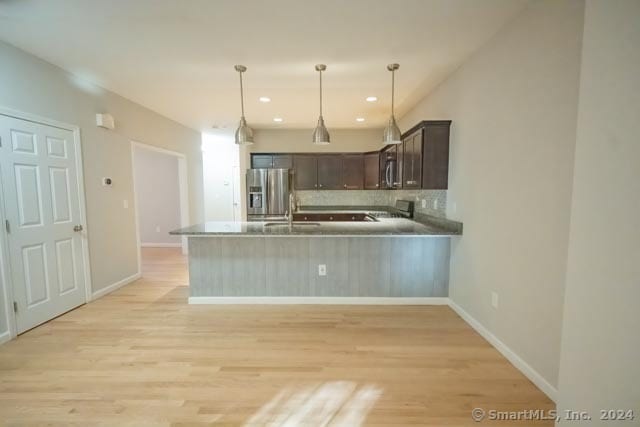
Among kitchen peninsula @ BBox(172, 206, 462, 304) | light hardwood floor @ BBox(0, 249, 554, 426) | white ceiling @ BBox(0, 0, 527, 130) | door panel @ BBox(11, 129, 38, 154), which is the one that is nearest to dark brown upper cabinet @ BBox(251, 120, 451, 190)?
kitchen peninsula @ BBox(172, 206, 462, 304)

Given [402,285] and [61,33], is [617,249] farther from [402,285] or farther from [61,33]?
[61,33]

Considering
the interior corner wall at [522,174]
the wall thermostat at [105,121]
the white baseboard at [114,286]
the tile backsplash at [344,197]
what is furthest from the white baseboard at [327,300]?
the tile backsplash at [344,197]

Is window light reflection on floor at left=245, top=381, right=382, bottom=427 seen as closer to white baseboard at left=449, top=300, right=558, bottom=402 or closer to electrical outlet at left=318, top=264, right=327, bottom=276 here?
white baseboard at left=449, top=300, right=558, bottom=402

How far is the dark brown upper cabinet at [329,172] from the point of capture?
18.7 feet

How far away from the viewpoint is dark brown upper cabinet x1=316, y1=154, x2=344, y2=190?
5715mm

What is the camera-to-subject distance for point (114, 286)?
3645 millimetres

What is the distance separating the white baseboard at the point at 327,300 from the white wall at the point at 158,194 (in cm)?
380

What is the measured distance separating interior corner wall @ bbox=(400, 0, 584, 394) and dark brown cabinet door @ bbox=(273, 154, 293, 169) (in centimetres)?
355

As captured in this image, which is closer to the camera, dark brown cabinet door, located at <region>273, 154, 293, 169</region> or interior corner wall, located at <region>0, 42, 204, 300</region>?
interior corner wall, located at <region>0, 42, 204, 300</region>

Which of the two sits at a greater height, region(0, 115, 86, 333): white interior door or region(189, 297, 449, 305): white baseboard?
region(0, 115, 86, 333): white interior door

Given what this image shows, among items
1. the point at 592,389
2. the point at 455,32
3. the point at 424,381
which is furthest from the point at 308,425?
the point at 455,32

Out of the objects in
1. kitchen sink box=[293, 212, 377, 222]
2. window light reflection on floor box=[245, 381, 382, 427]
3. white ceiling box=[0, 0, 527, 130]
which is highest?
white ceiling box=[0, 0, 527, 130]

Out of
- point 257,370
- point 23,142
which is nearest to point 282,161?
point 23,142

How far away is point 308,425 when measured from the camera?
1552 mm
